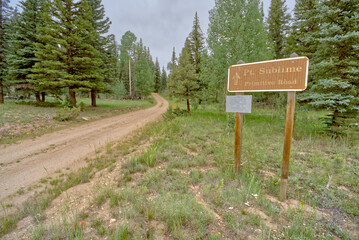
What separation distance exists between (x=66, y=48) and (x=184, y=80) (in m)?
10.8

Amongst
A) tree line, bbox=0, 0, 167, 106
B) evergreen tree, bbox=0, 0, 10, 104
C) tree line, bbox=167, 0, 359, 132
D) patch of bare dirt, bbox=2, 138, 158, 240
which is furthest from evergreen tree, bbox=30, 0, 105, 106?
patch of bare dirt, bbox=2, 138, 158, 240

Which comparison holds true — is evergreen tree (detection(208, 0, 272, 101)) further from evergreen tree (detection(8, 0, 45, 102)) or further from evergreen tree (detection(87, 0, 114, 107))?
evergreen tree (detection(8, 0, 45, 102))

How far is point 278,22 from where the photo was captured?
21281mm

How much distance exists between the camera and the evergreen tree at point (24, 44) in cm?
1478

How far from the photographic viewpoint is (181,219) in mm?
2516

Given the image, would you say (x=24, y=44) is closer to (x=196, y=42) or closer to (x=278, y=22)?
(x=196, y=42)

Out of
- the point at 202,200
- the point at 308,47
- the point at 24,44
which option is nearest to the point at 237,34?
the point at 308,47

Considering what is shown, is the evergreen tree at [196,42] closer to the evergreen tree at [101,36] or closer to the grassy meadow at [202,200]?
the evergreen tree at [101,36]

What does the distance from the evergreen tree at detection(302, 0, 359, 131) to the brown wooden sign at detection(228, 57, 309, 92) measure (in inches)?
186

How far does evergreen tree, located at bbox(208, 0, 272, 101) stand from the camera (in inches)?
402

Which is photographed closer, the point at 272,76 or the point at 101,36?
the point at 272,76

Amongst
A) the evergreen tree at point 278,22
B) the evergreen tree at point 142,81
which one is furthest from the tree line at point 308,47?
the evergreen tree at point 142,81

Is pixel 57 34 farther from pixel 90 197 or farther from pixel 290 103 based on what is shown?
pixel 290 103

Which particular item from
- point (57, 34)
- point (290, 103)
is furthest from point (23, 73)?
point (290, 103)
